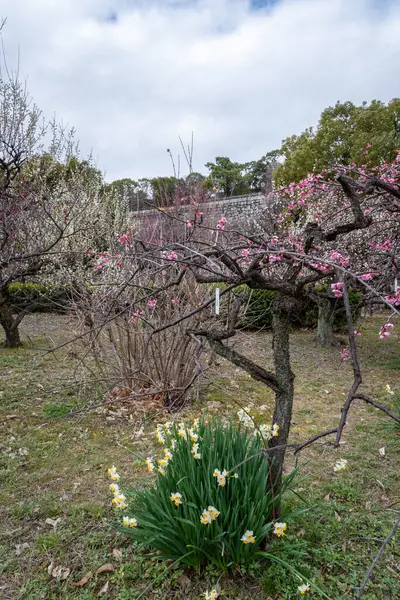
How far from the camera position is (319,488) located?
2.45 m

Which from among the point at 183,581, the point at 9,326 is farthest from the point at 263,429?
the point at 9,326

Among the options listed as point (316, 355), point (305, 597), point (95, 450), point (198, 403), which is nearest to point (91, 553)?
point (305, 597)

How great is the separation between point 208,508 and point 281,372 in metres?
0.65

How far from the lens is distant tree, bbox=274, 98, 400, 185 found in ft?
35.7

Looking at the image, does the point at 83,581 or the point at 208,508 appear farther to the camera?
the point at 83,581

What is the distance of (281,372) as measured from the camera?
5.72ft

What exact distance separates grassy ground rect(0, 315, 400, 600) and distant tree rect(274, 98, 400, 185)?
8.55 meters

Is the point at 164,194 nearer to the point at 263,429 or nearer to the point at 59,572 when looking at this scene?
the point at 263,429

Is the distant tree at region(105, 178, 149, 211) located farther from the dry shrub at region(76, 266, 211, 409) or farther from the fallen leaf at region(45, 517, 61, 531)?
the fallen leaf at region(45, 517, 61, 531)

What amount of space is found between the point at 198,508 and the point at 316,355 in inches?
197

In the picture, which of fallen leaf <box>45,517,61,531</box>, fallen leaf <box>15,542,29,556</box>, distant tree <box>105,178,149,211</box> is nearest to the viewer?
fallen leaf <box>15,542,29,556</box>

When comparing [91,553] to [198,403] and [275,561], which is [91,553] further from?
[198,403]


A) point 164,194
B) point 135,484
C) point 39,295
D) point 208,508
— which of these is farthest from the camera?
point 164,194

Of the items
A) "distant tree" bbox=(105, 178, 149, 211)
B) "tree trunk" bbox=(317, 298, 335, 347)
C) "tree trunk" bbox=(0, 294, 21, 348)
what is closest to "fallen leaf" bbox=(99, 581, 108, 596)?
"tree trunk" bbox=(0, 294, 21, 348)
